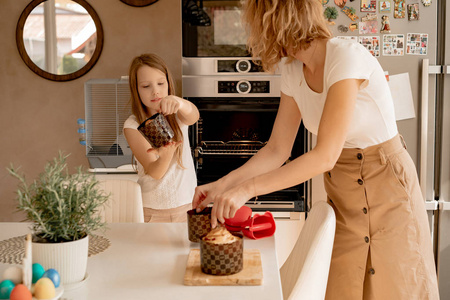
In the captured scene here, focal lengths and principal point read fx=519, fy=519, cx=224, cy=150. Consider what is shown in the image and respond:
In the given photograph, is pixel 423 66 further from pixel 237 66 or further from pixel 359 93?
pixel 359 93

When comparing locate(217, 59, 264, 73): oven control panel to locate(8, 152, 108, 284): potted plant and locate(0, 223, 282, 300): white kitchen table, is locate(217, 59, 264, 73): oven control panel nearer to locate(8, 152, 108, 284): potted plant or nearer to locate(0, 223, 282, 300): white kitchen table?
locate(0, 223, 282, 300): white kitchen table

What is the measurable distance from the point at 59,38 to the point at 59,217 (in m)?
3.12

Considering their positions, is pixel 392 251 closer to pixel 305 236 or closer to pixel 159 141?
pixel 305 236

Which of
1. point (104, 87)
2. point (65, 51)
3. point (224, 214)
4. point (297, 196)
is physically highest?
point (65, 51)

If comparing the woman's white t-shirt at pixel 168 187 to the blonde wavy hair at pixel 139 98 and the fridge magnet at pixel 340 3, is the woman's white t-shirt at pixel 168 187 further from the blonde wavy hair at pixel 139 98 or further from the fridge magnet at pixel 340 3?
the fridge magnet at pixel 340 3

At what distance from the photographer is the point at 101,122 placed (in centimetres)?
380

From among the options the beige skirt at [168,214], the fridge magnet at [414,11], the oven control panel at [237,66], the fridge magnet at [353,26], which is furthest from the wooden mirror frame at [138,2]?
the beige skirt at [168,214]

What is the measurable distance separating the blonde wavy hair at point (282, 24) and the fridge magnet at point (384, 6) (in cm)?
127

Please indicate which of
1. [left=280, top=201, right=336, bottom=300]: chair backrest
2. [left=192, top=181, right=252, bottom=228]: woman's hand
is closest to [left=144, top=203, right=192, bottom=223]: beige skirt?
[left=280, top=201, right=336, bottom=300]: chair backrest

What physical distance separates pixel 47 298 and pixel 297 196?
2145 mm

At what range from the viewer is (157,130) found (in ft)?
5.22

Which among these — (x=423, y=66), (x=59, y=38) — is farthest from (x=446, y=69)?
(x=59, y=38)

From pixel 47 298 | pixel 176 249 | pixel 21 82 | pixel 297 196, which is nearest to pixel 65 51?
pixel 21 82

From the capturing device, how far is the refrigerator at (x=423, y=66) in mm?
2605
